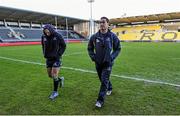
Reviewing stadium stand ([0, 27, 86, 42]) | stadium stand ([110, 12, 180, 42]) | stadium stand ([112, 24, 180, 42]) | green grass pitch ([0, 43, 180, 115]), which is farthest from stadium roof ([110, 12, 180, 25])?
green grass pitch ([0, 43, 180, 115])

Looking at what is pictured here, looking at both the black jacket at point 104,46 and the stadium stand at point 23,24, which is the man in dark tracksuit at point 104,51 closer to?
the black jacket at point 104,46

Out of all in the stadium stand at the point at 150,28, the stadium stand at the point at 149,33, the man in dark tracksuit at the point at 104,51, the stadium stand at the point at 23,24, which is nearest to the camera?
the man in dark tracksuit at the point at 104,51

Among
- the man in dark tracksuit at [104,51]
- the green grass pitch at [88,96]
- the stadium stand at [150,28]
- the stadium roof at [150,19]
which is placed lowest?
the green grass pitch at [88,96]

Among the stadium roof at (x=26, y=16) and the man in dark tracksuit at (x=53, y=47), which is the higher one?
the stadium roof at (x=26, y=16)

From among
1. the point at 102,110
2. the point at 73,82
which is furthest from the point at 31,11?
the point at 102,110

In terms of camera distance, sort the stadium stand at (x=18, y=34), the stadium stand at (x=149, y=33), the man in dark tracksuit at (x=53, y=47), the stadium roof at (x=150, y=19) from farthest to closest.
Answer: the stadium roof at (x=150, y=19)
the stadium stand at (x=149, y=33)
the stadium stand at (x=18, y=34)
the man in dark tracksuit at (x=53, y=47)

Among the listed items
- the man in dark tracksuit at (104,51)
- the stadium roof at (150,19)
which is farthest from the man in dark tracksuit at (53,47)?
the stadium roof at (150,19)

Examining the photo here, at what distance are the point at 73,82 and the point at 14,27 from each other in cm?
4737

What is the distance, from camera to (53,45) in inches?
211

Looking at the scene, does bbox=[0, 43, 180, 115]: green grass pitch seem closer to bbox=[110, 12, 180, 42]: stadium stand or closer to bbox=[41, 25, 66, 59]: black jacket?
bbox=[41, 25, 66, 59]: black jacket

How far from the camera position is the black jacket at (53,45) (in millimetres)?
5332

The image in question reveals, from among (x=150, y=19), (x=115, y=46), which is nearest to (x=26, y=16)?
(x=150, y=19)

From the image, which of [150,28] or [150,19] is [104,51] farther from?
[150,28]

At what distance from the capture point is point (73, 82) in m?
7.27
